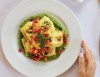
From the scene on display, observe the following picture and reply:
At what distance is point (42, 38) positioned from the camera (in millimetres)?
1204

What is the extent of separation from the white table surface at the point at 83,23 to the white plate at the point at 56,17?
0.19 ft

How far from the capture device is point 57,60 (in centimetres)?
124

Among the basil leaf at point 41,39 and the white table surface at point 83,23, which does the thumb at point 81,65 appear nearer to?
the white table surface at point 83,23

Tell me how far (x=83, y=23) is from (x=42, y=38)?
0.21m

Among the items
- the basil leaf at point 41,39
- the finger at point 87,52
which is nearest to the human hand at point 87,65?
the finger at point 87,52

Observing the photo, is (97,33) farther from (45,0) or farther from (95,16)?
(45,0)

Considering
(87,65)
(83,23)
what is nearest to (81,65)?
(87,65)

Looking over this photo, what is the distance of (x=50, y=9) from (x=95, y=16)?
0.73 feet

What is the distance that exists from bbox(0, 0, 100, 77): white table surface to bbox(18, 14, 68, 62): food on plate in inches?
3.8

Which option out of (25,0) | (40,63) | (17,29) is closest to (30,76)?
(40,63)

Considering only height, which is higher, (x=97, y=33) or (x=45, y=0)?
(x=45, y=0)

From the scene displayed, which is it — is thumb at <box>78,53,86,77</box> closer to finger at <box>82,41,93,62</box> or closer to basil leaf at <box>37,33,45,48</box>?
finger at <box>82,41,93,62</box>

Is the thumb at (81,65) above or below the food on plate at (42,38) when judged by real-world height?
below

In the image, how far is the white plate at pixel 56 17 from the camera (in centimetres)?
121
